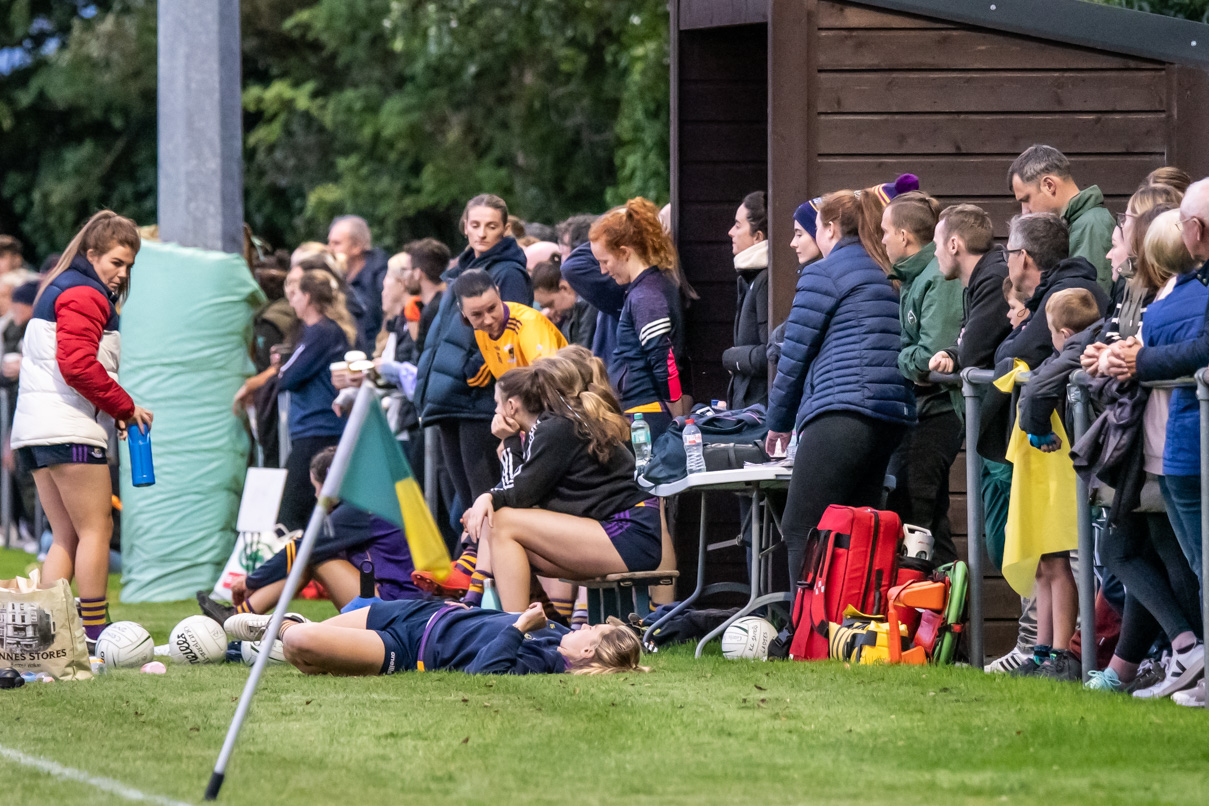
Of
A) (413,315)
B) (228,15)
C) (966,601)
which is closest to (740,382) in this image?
(966,601)

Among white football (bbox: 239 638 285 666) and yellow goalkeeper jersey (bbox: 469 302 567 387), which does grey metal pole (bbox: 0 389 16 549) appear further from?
white football (bbox: 239 638 285 666)

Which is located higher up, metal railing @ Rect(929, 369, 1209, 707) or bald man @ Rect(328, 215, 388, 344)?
bald man @ Rect(328, 215, 388, 344)

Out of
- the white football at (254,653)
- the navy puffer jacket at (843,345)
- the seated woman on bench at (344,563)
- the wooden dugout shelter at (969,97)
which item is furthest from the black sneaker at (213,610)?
the wooden dugout shelter at (969,97)

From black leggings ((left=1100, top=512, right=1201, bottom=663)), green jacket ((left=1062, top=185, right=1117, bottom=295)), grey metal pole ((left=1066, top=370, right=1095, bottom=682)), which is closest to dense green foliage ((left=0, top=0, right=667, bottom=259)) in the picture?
green jacket ((left=1062, top=185, right=1117, bottom=295))

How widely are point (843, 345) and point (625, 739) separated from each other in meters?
2.79

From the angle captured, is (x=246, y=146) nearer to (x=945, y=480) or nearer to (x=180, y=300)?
(x=180, y=300)

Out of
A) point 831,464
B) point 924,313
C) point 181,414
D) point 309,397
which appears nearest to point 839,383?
point 831,464

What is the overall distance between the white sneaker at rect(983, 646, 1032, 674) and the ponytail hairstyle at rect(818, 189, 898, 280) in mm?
1844

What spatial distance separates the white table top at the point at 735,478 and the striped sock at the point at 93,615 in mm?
2876

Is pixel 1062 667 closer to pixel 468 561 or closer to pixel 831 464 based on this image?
pixel 831 464

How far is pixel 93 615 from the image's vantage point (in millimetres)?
9102

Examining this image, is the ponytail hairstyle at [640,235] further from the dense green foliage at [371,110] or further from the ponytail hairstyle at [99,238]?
the dense green foliage at [371,110]

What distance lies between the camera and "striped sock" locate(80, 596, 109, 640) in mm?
9062

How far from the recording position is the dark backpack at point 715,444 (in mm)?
Answer: 8688
